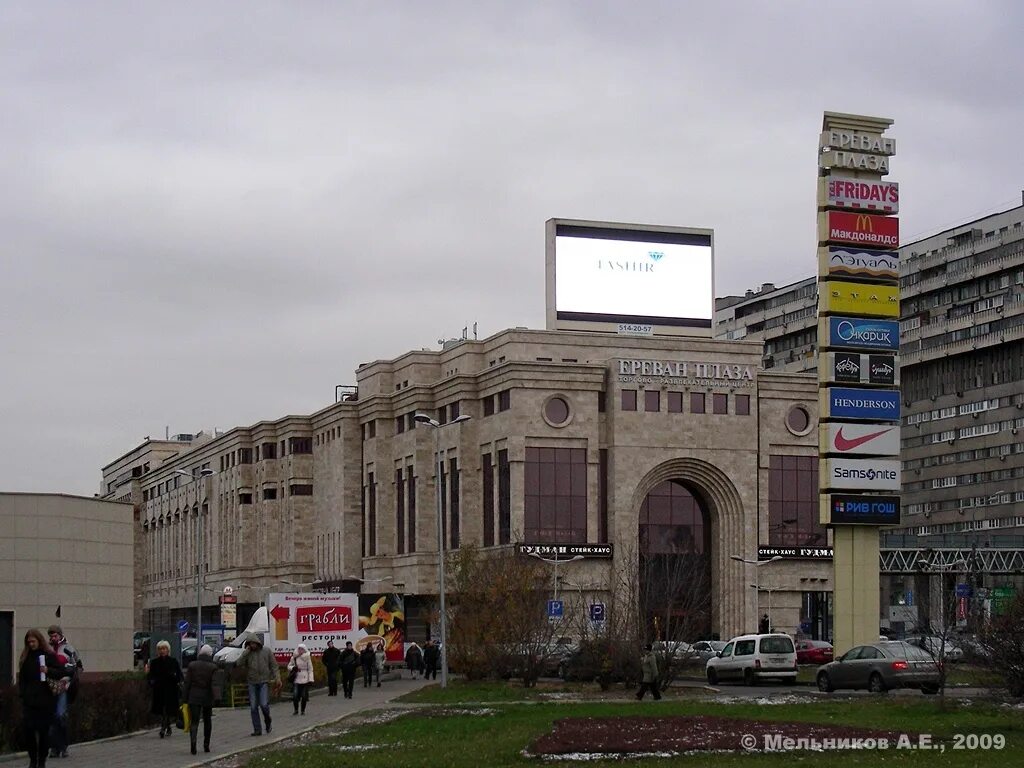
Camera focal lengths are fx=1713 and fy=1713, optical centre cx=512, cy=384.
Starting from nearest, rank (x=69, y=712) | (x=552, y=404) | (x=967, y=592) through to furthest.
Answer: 1. (x=69, y=712)
2. (x=967, y=592)
3. (x=552, y=404)

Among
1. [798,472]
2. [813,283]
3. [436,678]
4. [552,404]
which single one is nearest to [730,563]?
[798,472]

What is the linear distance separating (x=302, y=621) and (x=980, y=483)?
83130 mm

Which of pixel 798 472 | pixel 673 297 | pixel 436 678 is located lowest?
pixel 436 678

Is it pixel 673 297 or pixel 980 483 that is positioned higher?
pixel 673 297

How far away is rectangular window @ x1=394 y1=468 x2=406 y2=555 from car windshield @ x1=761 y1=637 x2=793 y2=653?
52.5 metres

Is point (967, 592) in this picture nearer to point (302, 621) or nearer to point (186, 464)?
point (302, 621)

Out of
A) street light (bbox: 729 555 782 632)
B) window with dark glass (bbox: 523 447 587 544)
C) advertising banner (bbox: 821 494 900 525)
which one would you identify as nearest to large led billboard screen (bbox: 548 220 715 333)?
window with dark glass (bbox: 523 447 587 544)

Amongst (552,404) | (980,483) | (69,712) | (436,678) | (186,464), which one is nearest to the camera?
(69,712)

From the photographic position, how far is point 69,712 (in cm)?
2922

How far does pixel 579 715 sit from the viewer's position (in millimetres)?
33219

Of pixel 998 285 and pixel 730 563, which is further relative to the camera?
pixel 998 285

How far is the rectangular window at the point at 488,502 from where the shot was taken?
9634 cm

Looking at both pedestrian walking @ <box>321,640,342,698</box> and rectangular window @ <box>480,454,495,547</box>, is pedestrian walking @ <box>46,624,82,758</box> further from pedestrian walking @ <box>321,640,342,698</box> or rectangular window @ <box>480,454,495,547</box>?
rectangular window @ <box>480,454,495,547</box>

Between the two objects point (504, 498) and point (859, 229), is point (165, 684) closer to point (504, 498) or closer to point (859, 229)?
point (859, 229)
